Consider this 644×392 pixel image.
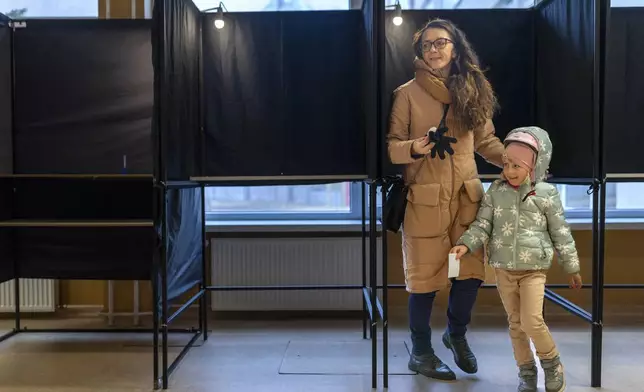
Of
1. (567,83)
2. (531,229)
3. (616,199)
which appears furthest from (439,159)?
(616,199)

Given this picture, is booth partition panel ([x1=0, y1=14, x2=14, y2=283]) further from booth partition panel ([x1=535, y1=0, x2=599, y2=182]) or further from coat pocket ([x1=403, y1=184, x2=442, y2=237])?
booth partition panel ([x1=535, y1=0, x2=599, y2=182])

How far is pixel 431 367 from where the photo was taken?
2.13 metres

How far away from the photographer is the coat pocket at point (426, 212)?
198cm

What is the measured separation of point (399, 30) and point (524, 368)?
1.75 m

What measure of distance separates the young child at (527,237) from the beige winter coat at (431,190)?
102 millimetres

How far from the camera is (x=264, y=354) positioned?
97.3 inches

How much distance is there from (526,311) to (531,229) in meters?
0.31

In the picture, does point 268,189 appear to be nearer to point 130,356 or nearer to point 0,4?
point 130,356

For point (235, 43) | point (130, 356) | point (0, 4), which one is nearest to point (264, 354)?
point (130, 356)

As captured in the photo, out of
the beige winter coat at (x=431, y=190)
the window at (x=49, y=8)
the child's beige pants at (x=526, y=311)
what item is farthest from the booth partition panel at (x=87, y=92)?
the child's beige pants at (x=526, y=311)

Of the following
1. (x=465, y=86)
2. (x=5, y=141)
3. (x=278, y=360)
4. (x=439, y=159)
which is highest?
(x=465, y=86)

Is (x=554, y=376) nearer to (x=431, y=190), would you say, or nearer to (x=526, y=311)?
(x=526, y=311)

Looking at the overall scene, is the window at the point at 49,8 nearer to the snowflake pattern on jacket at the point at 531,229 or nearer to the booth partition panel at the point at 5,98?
the booth partition panel at the point at 5,98

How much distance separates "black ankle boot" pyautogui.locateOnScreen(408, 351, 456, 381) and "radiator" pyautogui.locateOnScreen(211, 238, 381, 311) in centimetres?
79
